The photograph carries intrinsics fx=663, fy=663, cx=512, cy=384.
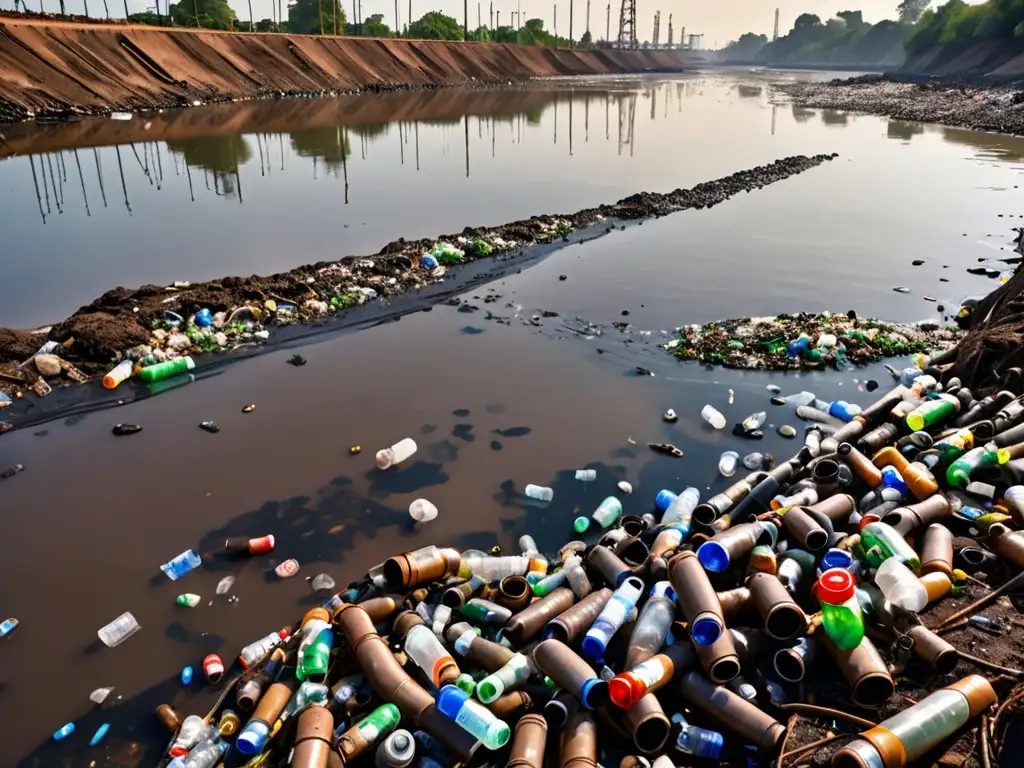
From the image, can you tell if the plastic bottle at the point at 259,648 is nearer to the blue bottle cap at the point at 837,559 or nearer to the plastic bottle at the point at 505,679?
the plastic bottle at the point at 505,679

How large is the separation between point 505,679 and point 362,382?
5.01m

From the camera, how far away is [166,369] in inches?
307

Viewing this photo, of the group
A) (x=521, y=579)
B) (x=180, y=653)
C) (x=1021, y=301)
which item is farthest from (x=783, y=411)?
(x=180, y=653)

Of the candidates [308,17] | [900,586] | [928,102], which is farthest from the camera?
[308,17]

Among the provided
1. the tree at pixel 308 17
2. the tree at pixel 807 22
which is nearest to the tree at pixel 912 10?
the tree at pixel 807 22

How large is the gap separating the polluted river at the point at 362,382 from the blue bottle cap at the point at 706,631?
1.22 metres

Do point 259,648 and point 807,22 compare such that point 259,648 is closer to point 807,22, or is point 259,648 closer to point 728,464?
point 728,464

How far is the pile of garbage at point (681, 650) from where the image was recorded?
299 cm

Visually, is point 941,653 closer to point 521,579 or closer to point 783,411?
point 521,579

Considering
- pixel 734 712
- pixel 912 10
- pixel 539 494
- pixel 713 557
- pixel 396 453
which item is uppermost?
pixel 912 10

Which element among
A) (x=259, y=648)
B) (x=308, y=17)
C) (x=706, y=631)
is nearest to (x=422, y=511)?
(x=259, y=648)

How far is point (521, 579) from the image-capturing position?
410cm

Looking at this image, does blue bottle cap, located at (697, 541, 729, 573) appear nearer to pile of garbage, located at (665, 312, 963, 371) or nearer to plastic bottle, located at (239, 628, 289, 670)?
plastic bottle, located at (239, 628, 289, 670)

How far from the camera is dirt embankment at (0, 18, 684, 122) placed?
28.9 metres
